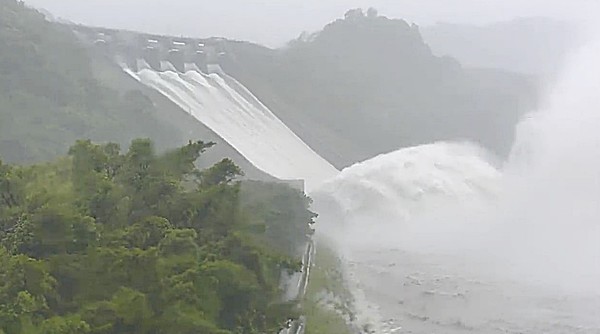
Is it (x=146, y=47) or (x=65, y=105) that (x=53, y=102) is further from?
(x=146, y=47)

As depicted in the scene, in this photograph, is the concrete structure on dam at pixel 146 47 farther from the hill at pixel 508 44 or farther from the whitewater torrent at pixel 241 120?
the hill at pixel 508 44

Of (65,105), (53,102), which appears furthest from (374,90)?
(53,102)

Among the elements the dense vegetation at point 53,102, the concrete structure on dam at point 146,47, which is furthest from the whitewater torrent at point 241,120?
the dense vegetation at point 53,102

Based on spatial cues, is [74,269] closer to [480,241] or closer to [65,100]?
[480,241]

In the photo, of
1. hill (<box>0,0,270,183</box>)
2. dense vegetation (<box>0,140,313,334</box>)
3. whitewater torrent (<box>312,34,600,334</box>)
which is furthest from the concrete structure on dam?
dense vegetation (<box>0,140,313,334</box>)

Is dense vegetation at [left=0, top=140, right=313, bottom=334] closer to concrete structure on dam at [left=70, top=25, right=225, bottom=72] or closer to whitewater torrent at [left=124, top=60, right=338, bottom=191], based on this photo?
whitewater torrent at [left=124, top=60, right=338, bottom=191]

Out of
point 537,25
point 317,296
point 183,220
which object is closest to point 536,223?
point 317,296
